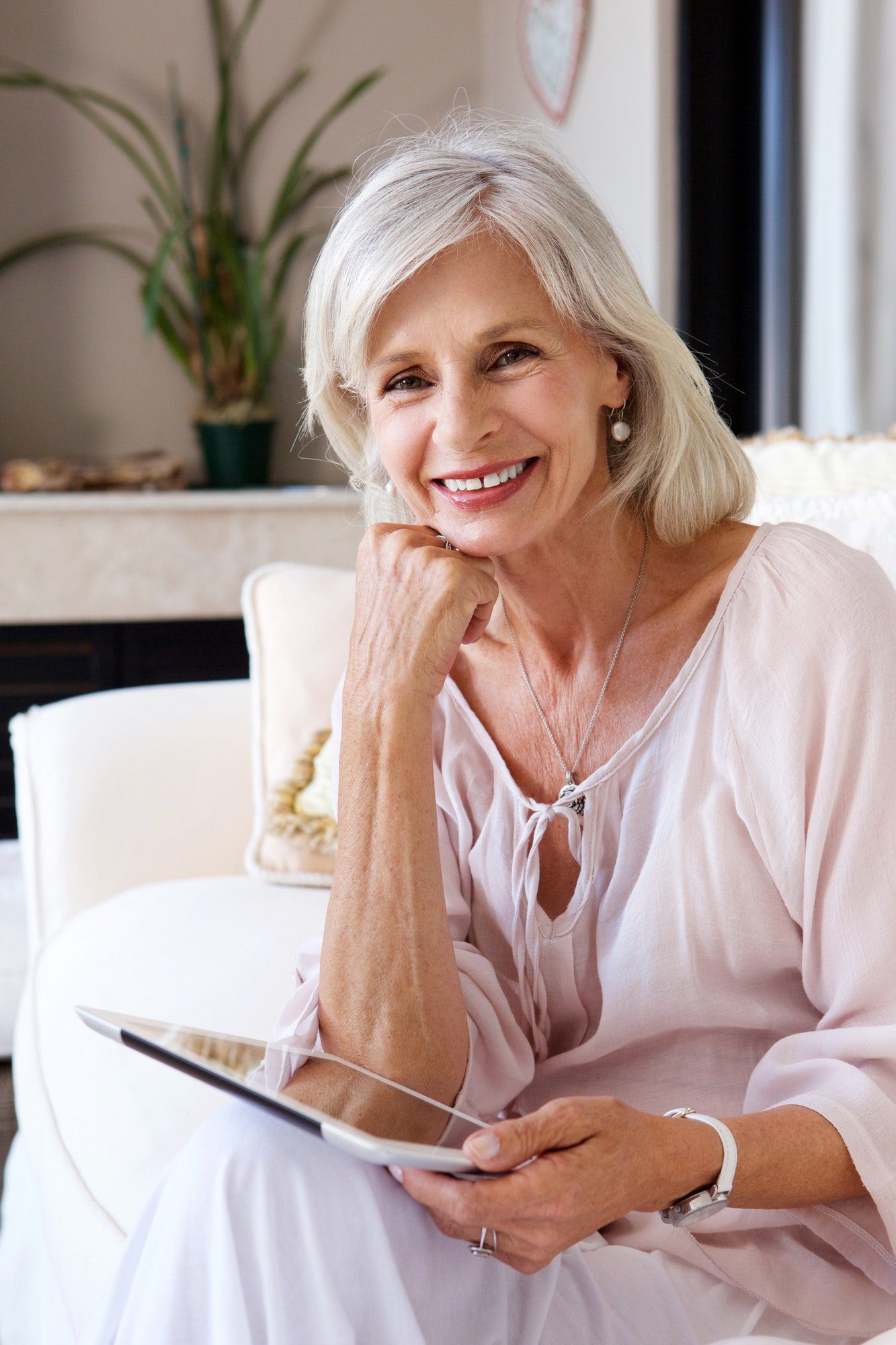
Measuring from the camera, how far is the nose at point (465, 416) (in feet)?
3.34

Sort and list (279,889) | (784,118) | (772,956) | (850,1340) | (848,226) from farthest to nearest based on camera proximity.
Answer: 1. (784,118)
2. (848,226)
3. (279,889)
4. (772,956)
5. (850,1340)

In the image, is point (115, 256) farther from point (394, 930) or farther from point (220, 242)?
point (394, 930)

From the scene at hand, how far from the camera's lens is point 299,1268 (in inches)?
30.9

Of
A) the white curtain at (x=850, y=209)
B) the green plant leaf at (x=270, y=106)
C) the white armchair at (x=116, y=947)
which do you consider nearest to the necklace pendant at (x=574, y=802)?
the white armchair at (x=116, y=947)

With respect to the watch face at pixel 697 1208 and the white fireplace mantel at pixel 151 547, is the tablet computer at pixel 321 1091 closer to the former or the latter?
the watch face at pixel 697 1208

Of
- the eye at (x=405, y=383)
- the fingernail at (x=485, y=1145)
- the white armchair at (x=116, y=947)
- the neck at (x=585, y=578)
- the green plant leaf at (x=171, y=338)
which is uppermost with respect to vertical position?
the green plant leaf at (x=171, y=338)

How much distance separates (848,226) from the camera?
2.12m

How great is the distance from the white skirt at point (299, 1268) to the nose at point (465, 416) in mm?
524

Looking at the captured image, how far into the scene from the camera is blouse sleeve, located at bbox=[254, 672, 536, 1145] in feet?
3.32

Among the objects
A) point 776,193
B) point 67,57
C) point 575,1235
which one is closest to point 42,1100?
point 575,1235

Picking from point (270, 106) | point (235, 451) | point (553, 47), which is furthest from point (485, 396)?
point (270, 106)

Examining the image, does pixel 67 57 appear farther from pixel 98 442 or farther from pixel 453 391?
pixel 453 391

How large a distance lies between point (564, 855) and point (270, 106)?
10.7ft

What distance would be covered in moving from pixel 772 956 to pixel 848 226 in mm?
1530
